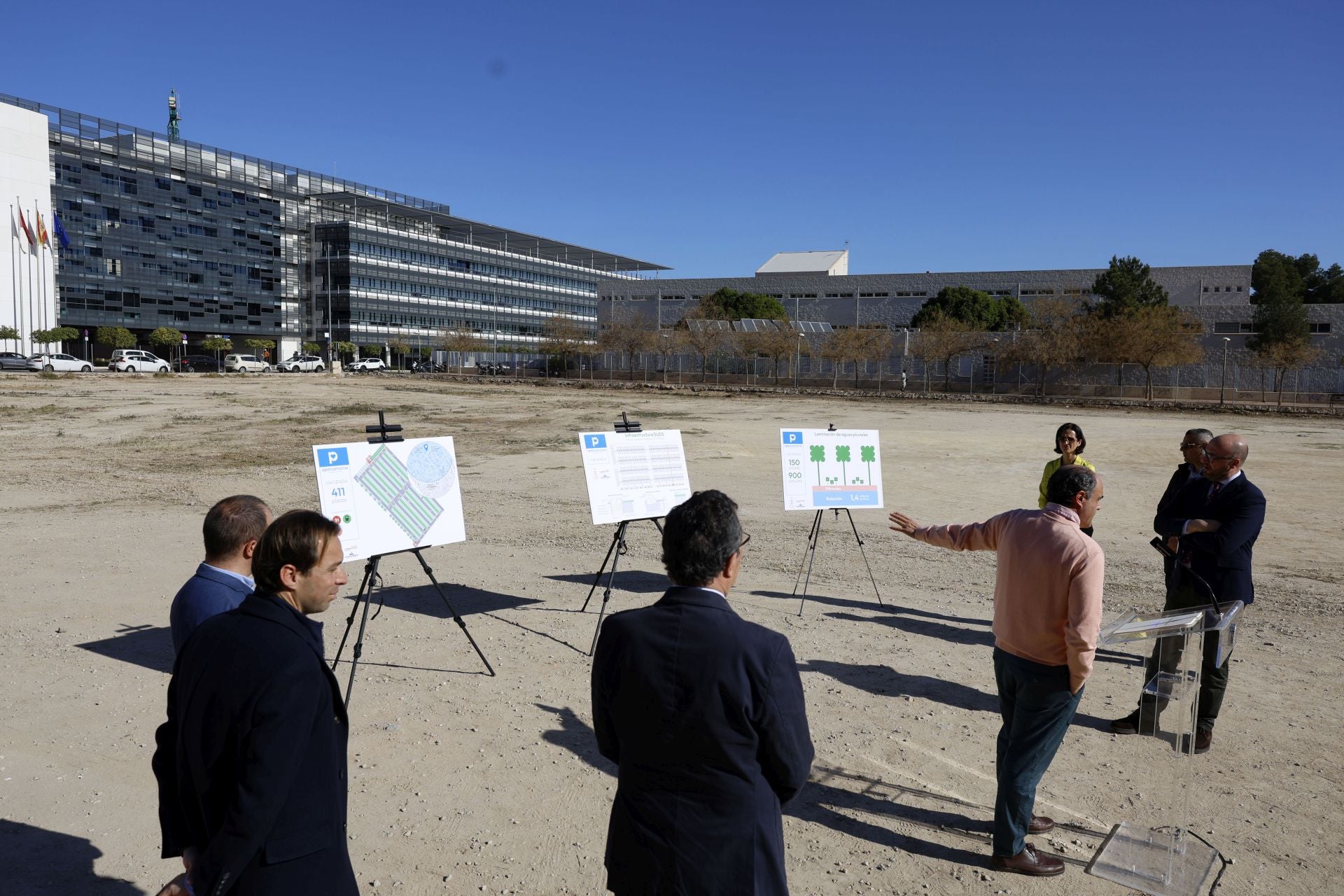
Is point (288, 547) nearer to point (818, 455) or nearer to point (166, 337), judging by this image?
point (818, 455)

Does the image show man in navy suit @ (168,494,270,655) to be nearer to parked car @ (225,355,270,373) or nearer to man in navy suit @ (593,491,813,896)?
man in navy suit @ (593,491,813,896)

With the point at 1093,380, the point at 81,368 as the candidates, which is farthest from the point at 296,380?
the point at 1093,380

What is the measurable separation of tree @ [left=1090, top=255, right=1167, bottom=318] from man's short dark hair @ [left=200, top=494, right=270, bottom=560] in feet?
247

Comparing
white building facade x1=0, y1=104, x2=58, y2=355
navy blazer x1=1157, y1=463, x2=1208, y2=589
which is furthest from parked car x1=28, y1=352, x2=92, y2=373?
navy blazer x1=1157, y1=463, x2=1208, y2=589

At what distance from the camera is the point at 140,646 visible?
7625 mm

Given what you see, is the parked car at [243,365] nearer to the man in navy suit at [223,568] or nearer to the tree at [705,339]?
the tree at [705,339]

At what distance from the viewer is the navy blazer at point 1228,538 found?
5996 millimetres

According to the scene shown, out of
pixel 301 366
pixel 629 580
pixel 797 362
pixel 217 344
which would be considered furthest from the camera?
pixel 217 344

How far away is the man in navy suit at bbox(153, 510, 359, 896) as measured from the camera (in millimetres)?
2484

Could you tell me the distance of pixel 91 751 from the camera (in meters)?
5.63

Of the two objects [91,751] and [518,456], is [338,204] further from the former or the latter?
[91,751]

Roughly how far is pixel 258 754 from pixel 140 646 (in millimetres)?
6205

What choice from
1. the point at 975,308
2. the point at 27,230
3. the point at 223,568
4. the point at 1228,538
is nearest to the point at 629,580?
the point at 1228,538

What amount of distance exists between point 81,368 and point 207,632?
75490 mm
